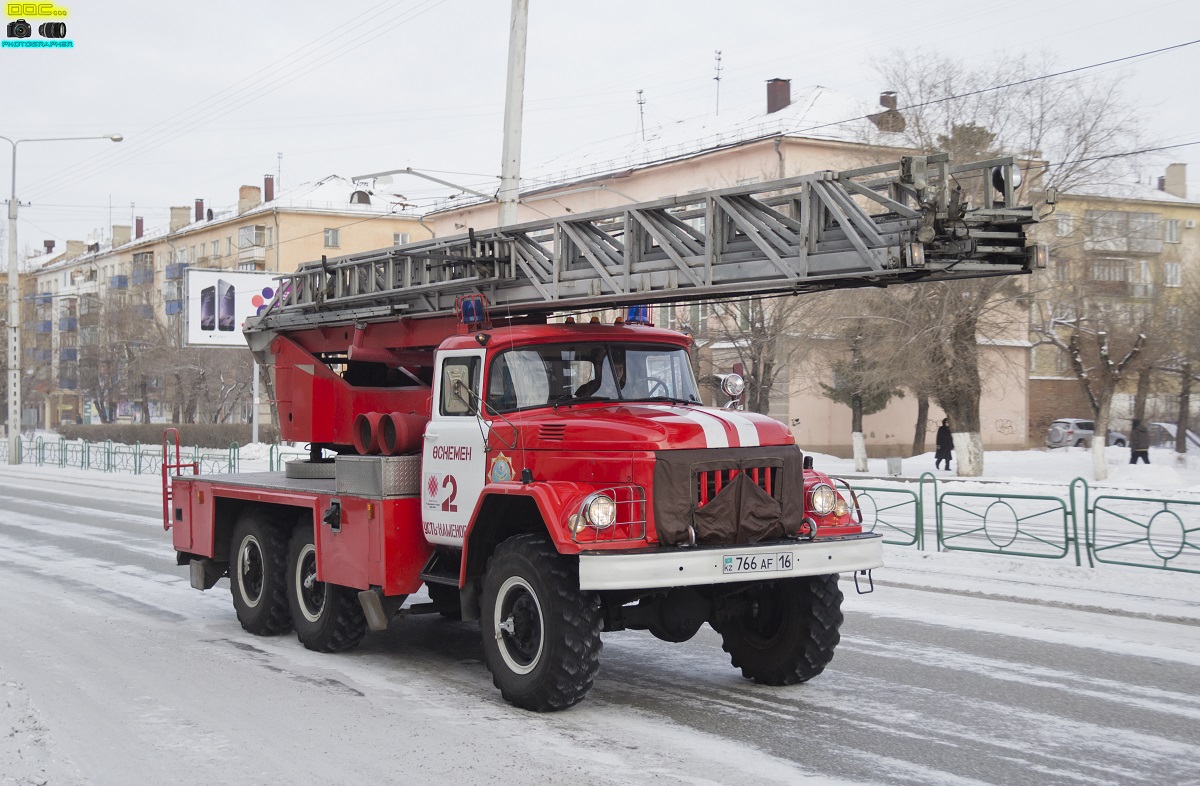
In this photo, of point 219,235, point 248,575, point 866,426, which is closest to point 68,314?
point 219,235

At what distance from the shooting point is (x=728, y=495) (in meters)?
7.87

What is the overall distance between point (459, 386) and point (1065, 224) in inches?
1214

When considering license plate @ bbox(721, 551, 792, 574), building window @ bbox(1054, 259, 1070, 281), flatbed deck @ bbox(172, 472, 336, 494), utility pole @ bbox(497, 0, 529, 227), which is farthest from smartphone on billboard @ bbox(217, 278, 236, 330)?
license plate @ bbox(721, 551, 792, 574)

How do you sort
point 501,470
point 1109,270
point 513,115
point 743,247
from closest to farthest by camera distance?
Result: 1. point 743,247
2. point 501,470
3. point 513,115
4. point 1109,270

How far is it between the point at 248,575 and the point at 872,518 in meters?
12.0

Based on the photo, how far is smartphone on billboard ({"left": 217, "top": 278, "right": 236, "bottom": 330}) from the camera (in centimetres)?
4347

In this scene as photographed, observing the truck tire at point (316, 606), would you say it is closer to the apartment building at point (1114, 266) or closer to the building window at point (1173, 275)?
the apartment building at point (1114, 266)

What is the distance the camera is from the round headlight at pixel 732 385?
9.81 m

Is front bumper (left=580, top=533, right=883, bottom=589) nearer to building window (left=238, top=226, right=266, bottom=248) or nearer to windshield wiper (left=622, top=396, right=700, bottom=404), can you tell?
windshield wiper (left=622, top=396, right=700, bottom=404)

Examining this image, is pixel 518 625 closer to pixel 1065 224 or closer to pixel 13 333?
pixel 1065 224

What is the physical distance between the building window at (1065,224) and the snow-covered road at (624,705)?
2386cm

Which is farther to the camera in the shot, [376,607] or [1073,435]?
[1073,435]

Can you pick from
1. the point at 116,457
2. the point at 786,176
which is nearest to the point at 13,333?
the point at 116,457

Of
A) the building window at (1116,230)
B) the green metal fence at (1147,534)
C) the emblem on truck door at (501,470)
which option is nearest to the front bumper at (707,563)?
the emblem on truck door at (501,470)
